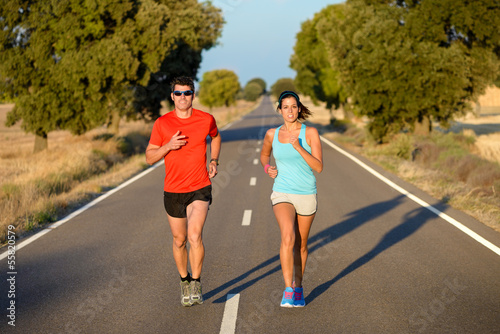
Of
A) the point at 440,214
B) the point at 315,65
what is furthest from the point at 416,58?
the point at 315,65

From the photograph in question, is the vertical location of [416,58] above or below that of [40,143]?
above

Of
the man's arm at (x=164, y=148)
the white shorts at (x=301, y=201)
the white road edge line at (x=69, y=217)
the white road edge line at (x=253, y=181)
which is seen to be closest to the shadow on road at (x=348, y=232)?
the white shorts at (x=301, y=201)

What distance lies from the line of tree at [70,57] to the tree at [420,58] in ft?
27.3

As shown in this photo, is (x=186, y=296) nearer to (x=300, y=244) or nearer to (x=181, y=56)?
(x=300, y=244)

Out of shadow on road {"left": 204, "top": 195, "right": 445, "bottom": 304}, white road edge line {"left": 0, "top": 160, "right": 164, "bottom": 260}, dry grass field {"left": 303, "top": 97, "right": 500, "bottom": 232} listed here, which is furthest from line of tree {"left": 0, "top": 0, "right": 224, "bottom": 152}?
shadow on road {"left": 204, "top": 195, "right": 445, "bottom": 304}

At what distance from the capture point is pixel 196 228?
17.2 feet

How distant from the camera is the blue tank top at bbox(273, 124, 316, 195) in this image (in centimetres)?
517

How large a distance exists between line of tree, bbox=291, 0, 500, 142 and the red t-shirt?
1693 centimetres

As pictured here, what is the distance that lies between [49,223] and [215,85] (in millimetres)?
87572

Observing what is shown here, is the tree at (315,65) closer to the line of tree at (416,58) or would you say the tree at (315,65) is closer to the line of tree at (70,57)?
the line of tree at (416,58)

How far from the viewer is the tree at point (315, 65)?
38906 millimetres

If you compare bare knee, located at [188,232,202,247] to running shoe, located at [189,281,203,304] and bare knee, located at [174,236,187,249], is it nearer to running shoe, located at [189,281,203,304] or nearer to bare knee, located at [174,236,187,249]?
bare knee, located at [174,236,187,249]

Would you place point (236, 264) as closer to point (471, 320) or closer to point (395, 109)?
point (471, 320)

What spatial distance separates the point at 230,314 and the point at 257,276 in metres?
1.25
